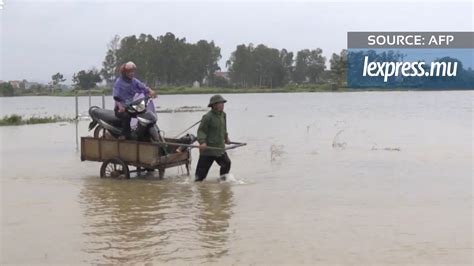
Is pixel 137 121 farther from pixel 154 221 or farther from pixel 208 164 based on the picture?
pixel 154 221

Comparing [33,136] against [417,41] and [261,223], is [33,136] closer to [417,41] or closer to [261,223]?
[417,41]

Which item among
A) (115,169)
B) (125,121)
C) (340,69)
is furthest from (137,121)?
(340,69)

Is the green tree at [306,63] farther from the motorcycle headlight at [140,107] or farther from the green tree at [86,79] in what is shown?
the motorcycle headlight at [140,107]

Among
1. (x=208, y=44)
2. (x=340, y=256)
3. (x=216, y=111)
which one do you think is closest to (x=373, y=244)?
(x=340, y=256)

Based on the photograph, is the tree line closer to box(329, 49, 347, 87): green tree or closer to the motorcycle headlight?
box(329, 49, 347, 87): green tree

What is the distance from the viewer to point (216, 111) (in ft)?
32.2

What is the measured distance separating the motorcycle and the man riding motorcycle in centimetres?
9

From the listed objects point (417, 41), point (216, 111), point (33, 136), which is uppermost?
point (417, 41)

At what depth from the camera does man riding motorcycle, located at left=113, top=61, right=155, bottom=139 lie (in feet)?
33.8

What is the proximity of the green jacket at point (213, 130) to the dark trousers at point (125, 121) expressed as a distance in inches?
57.5

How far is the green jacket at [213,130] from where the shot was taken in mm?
9758

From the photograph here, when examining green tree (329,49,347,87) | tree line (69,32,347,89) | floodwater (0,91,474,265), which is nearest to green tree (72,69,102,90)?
tree line (69,32,347,89)

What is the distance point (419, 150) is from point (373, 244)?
1011 cm

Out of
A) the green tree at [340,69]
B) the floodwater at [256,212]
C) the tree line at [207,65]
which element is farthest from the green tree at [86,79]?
the floodwater at [256,212]
